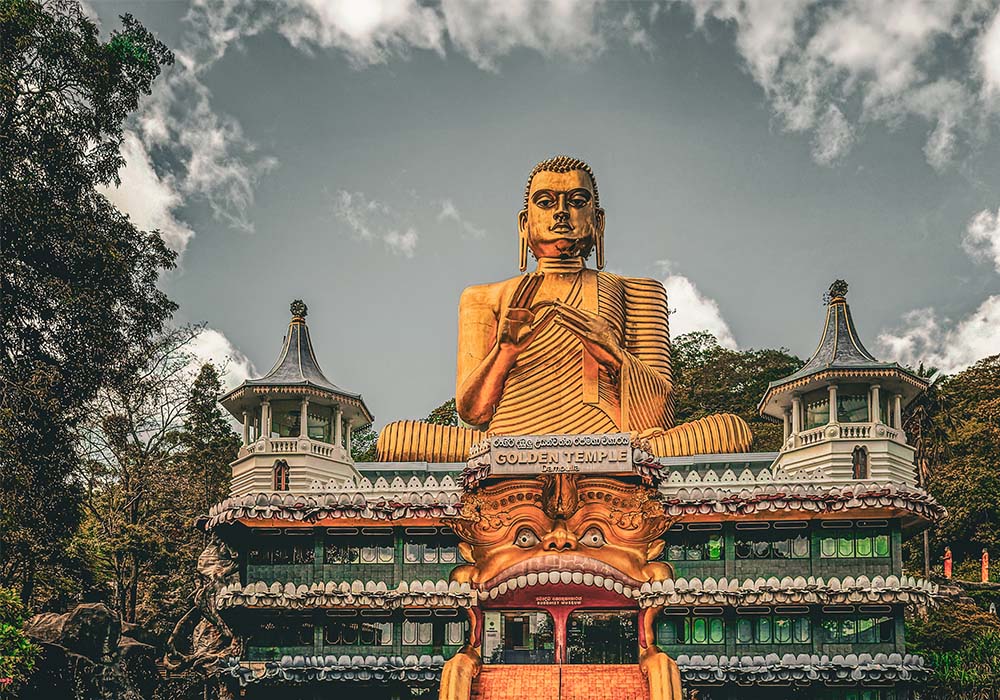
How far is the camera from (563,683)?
17531mm

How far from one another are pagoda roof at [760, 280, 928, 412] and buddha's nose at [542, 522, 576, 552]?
723 centimetres

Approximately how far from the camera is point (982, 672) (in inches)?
822

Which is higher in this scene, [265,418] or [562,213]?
[562,213]

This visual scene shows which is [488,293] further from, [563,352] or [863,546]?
[863,546]

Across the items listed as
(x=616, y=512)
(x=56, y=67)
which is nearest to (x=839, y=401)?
(x=616, y=512)

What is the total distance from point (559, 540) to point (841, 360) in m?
8.01

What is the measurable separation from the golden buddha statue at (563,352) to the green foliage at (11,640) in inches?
248

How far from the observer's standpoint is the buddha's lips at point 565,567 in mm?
18094

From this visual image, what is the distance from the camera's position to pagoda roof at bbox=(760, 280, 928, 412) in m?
23.0

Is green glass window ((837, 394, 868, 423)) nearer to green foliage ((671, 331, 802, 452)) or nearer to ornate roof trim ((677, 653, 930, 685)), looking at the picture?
ornate roof trim ((677, 653, 930, 685))

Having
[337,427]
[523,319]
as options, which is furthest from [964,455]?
[523,319]

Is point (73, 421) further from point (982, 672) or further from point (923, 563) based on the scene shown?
point (923, 563)

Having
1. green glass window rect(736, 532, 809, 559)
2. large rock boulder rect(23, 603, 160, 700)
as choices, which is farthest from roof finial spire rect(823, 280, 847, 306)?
large rock boulder rect(23, 603, 160, 700)

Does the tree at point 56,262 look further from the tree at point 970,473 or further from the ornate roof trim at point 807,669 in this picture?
the tree at point 970,473
